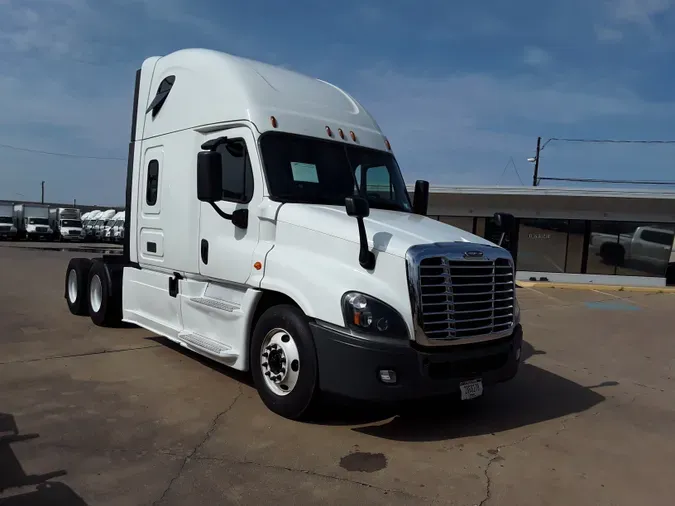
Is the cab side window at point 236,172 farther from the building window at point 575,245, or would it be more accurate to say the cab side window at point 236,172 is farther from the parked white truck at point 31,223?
the parked white truck at point 31,223

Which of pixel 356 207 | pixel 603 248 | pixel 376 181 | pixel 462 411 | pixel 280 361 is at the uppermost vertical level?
pixel 376 181

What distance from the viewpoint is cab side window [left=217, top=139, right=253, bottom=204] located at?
574 centimetres

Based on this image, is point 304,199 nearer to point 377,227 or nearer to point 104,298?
point 377,227

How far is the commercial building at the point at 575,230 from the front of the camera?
20.1 meters

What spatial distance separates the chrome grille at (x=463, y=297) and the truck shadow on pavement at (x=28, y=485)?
2784 mm

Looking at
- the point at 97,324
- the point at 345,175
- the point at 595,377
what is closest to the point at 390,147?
the point at 345,175

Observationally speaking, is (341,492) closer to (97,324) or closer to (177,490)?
(177,490)

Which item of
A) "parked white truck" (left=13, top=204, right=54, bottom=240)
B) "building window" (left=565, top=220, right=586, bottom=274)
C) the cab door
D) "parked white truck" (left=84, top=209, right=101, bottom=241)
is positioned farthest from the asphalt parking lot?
"parked white truck" (left=84, top=209, right=101, bottom=241)

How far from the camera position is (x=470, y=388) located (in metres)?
4.98

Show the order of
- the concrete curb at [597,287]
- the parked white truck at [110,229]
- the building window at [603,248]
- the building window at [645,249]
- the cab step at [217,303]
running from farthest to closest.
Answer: the parked white truck at [110,229] → the building window at [603,248] → the building window at [645,249] → the concrete curb at [597,287] → the cab step at [217,303]

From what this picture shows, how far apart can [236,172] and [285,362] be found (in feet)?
6.60

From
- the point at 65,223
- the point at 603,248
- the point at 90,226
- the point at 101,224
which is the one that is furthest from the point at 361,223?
the point at 90,226

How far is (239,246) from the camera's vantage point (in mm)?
5742

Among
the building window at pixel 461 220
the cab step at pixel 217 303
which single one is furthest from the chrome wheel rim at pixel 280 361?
the building window at pixel 461 220
